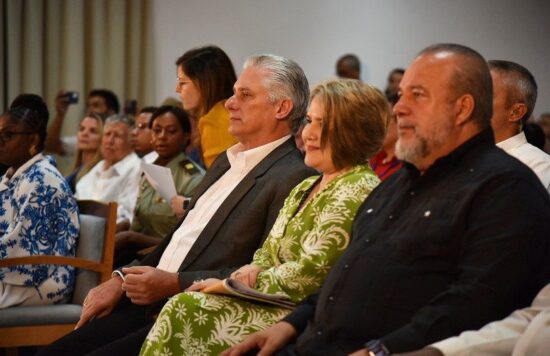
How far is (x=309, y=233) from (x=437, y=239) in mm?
557

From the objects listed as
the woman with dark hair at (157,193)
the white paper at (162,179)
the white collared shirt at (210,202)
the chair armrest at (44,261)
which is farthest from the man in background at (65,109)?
the white collared shirt at (210,202)

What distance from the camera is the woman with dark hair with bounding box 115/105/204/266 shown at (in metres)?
4.38

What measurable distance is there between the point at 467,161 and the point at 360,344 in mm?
475

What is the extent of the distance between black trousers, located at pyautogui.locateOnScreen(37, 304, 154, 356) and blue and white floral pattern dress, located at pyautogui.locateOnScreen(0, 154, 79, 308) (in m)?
0.67

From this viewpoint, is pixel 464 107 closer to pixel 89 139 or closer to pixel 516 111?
pixel 516 111

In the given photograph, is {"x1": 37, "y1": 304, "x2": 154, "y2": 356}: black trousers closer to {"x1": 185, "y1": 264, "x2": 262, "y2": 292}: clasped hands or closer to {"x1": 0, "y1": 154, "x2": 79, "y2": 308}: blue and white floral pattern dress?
{"x1": 185, "y1": 264, "x2": 262, "y2": 292}: clasped hands

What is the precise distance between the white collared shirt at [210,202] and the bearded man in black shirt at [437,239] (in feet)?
2.57

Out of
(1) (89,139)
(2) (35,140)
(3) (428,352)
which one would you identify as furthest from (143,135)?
(3) (428,352)

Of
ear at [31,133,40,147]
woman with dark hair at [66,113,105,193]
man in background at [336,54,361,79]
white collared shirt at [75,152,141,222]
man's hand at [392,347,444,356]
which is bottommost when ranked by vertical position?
white collared shirt at [75,152,141,222]

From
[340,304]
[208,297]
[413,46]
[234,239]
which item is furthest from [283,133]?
[413,46]

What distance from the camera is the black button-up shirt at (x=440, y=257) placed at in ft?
6.27

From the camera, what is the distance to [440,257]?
2.02m

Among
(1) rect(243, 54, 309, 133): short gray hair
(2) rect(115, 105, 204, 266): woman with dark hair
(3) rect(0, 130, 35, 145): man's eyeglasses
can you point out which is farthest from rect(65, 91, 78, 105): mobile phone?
(1) rect(243, 54, 309, 133): short gray hair

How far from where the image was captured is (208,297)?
249 cm
